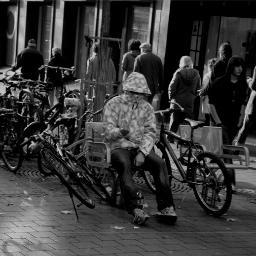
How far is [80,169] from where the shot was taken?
7.74 m

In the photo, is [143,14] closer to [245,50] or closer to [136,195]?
[245,50]

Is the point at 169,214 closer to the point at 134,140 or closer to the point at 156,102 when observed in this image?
the point at 134,140

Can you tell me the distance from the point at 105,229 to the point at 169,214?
79cm

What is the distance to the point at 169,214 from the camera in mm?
7145

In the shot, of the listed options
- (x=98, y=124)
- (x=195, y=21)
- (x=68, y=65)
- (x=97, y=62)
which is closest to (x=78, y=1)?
(x=68, y=65)

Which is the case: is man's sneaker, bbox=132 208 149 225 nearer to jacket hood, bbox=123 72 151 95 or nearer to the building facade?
jacket hood, bbox=123 72 151 95

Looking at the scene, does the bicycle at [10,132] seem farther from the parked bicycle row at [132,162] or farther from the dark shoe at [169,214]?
the dark shoe at [169,214]

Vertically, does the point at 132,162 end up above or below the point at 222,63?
below

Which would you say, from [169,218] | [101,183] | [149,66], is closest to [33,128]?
[101,183]

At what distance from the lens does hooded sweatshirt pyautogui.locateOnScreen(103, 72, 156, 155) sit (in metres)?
7.50

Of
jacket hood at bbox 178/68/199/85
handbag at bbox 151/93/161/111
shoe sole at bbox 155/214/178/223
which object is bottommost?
shoe sole at bbox 155/214/178/223

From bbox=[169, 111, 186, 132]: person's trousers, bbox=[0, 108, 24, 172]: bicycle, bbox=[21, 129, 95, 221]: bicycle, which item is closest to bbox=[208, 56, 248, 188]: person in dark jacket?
bbox=[21, 129, 95, 221]: bicycle

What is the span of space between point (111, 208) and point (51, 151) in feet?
3.06

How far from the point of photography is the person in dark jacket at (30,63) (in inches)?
656
